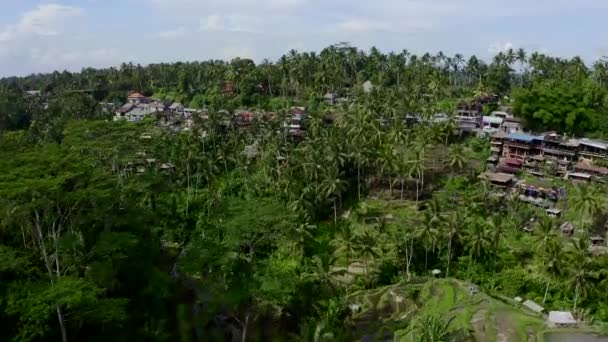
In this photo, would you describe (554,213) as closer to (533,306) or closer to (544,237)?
(544,237)

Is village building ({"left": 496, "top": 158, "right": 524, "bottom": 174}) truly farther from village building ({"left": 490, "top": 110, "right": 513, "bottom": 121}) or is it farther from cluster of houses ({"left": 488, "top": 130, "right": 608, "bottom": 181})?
village building ({"left": 490, "top": 110, "right": 513, "bottom": 121})

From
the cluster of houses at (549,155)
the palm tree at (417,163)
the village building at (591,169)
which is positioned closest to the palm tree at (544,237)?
the palm tree at (417,163)

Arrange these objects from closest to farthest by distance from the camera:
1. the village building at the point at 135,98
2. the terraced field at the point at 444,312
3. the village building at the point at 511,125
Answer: the terraced field at the point at 444,312, the village building at the point at 511,125, the village building at the point at 135,98

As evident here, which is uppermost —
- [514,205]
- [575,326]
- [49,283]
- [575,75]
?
[575,75]

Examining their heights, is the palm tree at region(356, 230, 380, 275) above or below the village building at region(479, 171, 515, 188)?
below

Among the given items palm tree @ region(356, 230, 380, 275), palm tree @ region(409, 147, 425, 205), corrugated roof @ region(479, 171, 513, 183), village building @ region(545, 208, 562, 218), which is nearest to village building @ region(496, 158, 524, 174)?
corrugated roof @ region(479, 171, 513, 183)

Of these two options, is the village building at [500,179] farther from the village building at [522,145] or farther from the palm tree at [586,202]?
the palm tree at [586,202]

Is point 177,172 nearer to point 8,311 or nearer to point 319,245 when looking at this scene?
point 319,245

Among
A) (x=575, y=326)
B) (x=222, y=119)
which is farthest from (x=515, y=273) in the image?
(x=222, y=119)

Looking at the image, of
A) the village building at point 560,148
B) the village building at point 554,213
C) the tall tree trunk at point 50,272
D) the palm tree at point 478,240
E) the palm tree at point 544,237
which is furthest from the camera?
the village building at point 560,148
